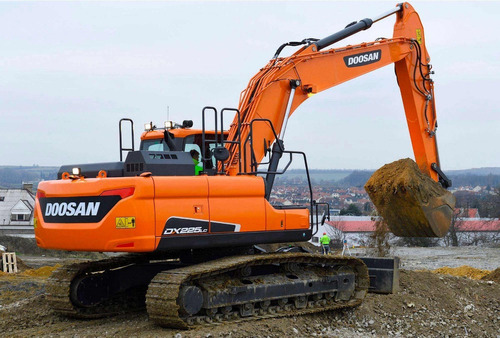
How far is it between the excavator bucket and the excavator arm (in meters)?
0.86

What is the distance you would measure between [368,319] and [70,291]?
455 cm

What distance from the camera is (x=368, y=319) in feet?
34.3

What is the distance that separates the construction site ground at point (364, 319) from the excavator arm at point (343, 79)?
7.62 feet

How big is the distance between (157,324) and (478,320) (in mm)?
5886

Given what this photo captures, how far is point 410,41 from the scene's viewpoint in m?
13.7

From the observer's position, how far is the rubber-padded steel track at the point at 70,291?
9914 millimetres

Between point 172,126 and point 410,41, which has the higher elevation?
point 410,41

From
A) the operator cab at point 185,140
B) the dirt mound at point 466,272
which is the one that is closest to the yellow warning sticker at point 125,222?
the operator cab at point 185,140

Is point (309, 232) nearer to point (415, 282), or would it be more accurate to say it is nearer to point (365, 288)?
point (365, 288)

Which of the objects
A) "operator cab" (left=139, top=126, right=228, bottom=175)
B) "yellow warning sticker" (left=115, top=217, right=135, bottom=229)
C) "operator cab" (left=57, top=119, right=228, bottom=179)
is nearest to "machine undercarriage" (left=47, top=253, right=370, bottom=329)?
"yellow warning sticker" (left=115, top=217, right=135, bottom=229)

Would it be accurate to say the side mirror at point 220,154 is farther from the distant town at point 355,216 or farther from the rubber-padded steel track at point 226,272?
the distant town at point 355,216

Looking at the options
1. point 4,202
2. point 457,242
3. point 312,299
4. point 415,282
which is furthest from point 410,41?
point 4,202

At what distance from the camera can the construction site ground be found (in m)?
8.87

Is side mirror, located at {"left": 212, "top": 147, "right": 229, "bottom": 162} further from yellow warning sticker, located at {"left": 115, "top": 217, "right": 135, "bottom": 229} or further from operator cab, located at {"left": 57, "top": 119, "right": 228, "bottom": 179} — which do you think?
yellow warning sticker, located at {"left": 115, "top": 217, "right": 135, "bottom": 229}
